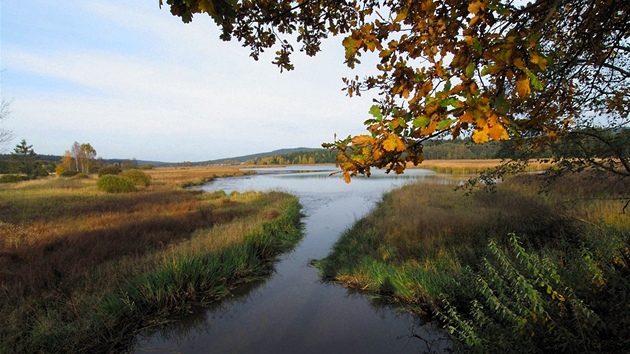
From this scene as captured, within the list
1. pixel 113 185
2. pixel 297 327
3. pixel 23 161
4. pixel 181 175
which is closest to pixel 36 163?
pixel 23 161

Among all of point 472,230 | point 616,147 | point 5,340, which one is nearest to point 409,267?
point 472,230

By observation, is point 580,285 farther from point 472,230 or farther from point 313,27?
point 472,230

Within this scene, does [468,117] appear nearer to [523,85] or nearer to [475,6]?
[523,85]

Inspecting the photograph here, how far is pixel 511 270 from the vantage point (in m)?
2.98

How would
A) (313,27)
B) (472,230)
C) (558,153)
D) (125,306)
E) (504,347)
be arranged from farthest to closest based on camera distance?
(472,230) < (125,306) < (558,153) < (313,27) < (504,347)

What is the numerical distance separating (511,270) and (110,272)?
756 cm

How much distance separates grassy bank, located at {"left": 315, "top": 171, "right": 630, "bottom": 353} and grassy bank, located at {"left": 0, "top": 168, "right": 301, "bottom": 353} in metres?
2.66

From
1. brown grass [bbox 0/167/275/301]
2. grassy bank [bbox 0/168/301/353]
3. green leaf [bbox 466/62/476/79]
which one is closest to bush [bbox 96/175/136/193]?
brown grass [bbox 0/167/275/301]

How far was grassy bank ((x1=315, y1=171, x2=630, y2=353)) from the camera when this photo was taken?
8.18 feet

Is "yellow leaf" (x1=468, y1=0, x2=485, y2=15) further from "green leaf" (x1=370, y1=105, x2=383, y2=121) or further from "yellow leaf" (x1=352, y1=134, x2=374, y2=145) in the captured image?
"yellow leaf" (x1=352, y1=134, x2=374, y2=145)

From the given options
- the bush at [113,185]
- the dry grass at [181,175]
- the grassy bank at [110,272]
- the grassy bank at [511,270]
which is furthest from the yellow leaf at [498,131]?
the dry grass at [181,175]

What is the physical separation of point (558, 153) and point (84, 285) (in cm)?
886

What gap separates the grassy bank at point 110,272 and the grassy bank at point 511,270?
266 centimetres

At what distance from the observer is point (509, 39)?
1290 mm
